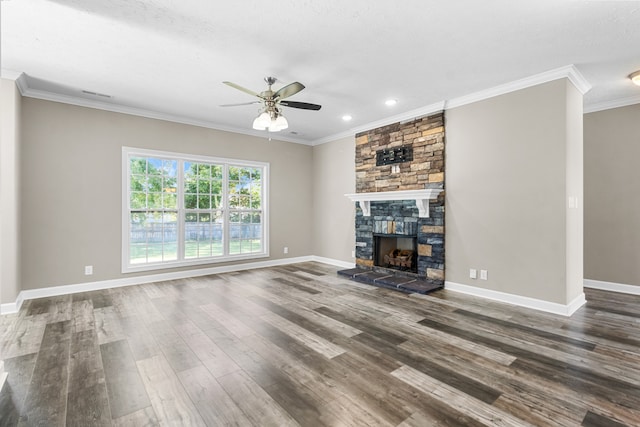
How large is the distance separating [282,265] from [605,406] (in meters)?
5.44

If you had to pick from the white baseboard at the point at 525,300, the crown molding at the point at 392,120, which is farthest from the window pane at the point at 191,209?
the white baseboard at the point at 525,300

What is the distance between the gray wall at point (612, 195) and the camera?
443 centimetres

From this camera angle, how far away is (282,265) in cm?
668

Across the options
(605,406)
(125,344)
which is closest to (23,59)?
(125,344)

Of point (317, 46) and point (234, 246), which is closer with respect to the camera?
point (317, 46)

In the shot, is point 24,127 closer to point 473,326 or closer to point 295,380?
point 295,380

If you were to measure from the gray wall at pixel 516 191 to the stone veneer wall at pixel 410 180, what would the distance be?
0.16m

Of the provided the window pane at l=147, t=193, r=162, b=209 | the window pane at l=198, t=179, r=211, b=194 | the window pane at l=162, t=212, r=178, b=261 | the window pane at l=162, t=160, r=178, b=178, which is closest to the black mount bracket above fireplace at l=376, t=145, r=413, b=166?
the window pane at l=198, t=179, r=211, b=194

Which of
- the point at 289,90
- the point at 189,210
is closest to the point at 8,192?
the point at 189,210

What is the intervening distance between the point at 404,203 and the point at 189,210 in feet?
12.8

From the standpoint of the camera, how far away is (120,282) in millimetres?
4914

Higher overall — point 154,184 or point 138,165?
point 138,165

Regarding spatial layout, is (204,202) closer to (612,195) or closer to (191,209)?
(191,209)

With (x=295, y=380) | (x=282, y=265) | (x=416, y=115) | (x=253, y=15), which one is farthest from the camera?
(x=282, y=265)
